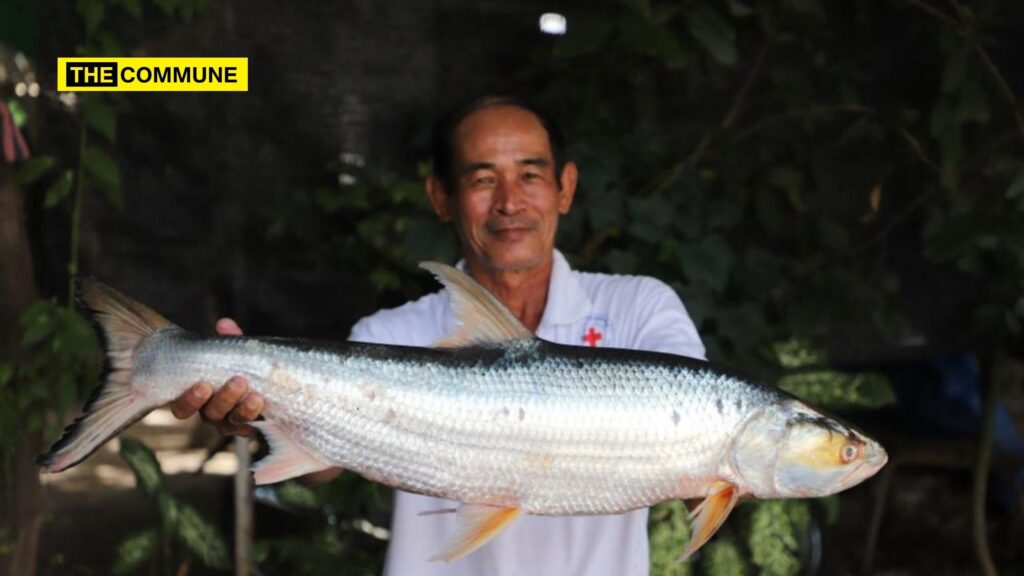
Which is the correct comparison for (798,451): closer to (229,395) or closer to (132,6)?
(229,395)

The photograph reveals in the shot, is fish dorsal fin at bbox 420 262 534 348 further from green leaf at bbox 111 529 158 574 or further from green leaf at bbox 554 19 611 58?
green leaf at bbox 111 529 158 574

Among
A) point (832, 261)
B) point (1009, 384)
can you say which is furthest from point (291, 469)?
point (1009, 384)

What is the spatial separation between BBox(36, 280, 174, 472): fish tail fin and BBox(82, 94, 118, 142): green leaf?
1.41 metres

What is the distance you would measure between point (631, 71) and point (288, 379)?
2.43 metres

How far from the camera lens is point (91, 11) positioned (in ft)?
11.9

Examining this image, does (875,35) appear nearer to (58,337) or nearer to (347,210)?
(347,210)

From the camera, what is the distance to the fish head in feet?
7.14

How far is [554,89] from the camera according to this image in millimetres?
4305

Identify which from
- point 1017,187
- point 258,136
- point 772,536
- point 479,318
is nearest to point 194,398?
point 479,318

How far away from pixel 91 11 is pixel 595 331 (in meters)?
1.89

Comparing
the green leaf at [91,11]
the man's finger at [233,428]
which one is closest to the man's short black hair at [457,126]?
the man's finger at [233,428]

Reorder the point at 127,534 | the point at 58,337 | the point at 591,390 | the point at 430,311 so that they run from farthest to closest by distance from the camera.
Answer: the point at 127,534
the point at 58,337
the point at 430,311
the point at 591,390

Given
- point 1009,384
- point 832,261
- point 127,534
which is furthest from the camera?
point 1009,384

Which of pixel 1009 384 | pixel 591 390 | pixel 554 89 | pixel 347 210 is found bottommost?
pixel 1009 384
